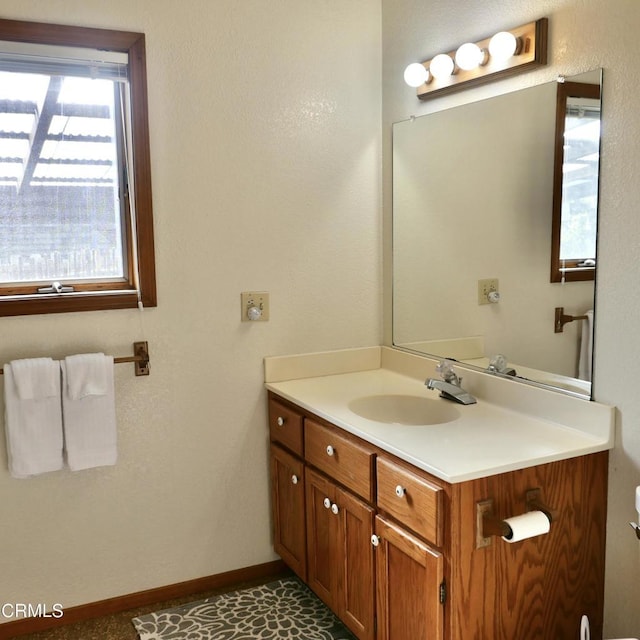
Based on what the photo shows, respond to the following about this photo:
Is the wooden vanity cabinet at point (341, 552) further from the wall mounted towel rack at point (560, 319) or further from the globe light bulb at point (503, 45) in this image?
the globe light bulb at point (503, 45)

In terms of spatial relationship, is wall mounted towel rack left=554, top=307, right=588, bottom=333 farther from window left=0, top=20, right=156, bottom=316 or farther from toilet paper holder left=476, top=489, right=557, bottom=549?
window left=0, top=20, right=156, bottom=316

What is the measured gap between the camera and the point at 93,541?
244 cm

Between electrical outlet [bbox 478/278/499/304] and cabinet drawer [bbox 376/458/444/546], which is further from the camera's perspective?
electrical outlet [bbox 478/278/499/304]

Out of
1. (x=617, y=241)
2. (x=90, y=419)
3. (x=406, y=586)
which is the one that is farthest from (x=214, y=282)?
(x=617, y=241)

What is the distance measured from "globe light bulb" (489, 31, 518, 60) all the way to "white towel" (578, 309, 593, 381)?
0.83m

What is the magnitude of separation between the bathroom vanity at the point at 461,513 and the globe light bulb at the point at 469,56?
40.9 inches

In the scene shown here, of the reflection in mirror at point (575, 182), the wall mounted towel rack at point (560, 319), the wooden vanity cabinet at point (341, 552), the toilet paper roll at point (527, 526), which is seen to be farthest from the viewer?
the wooden vanity cabinet at point (341, 552)

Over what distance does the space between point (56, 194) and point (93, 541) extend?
1256mm

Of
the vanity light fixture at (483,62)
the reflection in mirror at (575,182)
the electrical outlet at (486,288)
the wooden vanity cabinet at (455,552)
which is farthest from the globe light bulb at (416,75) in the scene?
the wooden vanity cabinet at (455,552)

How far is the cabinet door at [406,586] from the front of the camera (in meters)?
1.71

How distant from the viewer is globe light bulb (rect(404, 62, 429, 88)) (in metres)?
2.42

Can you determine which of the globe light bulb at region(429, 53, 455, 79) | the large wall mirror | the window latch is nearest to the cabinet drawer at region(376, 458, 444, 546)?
the large wall mirror

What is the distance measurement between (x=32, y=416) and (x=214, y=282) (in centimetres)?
79

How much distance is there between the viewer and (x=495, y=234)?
223 centimetres
